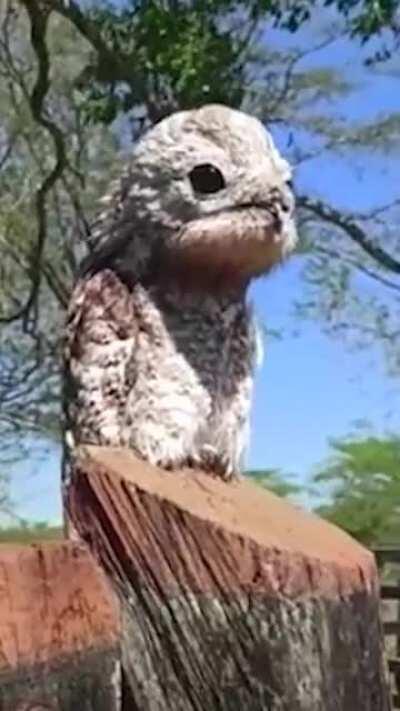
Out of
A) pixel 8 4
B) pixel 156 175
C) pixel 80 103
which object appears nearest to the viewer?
pixel 156 175

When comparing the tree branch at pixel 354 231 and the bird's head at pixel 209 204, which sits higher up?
the tree branch at pixel 354 231

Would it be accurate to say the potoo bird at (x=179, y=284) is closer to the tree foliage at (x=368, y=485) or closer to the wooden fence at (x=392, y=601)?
the wooden fence at (x=392, y=601)

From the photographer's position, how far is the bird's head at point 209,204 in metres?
1.73

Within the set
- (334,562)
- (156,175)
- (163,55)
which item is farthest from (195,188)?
→ (163,55)

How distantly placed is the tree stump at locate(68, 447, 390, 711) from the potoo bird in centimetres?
53

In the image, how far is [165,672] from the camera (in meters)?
1.07

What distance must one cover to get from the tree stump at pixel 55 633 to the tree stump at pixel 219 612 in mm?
61

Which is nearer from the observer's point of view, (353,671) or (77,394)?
(353,671)

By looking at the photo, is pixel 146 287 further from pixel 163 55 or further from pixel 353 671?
pixel 163 55

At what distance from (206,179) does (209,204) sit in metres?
0.03

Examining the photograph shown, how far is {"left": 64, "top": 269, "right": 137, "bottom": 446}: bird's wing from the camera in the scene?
1.67m

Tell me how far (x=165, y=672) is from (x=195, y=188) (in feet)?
2.65

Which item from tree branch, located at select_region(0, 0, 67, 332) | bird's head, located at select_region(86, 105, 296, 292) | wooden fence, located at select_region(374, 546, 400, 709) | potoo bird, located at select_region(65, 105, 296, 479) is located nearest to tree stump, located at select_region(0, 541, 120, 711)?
potoo bird, located at select_region(65, 105, 296, 479)

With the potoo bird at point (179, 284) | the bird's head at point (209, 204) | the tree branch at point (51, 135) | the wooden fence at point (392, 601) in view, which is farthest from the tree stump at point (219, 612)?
the tree branch at point (51, 135)
